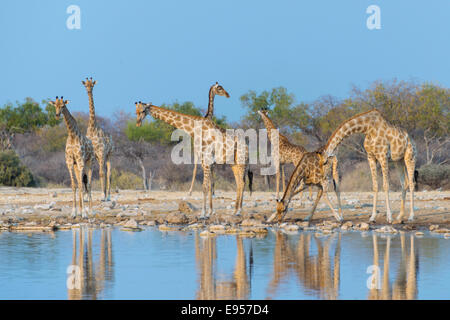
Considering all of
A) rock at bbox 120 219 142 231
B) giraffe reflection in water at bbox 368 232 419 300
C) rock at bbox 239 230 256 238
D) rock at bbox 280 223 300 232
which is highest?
rock at bbox 120 219 142 231

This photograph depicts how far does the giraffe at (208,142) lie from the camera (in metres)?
16.8

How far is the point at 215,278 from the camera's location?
9.68m

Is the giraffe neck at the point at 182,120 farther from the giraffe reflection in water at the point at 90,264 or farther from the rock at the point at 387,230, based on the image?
the rock at the point at 387,230

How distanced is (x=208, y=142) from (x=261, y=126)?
62.2 ft

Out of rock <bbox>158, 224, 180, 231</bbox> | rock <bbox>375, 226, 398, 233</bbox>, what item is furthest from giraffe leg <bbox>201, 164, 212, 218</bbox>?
rock <bbox>375, 226, 398, 233</bbox>

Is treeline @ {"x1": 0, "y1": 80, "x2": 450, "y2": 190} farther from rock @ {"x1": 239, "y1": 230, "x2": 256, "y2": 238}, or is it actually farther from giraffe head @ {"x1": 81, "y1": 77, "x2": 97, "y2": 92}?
rock @ {"x1": 239, "y1": 230, "x2": 256, "y2": 238}

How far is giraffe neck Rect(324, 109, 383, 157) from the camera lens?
15.7 meters

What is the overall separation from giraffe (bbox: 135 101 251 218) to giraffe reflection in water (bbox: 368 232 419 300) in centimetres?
507

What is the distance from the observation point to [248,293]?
28.3 feet

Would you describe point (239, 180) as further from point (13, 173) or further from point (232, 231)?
point (13, 173)

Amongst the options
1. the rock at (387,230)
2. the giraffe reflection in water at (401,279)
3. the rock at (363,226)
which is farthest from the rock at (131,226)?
the giraffe reflection in water at (401,279)

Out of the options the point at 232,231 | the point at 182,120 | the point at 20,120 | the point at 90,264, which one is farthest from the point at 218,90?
the point at 20,120

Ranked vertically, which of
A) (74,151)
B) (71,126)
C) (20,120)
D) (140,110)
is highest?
(20,120)

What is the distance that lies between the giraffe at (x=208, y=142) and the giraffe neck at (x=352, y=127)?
2204mm
